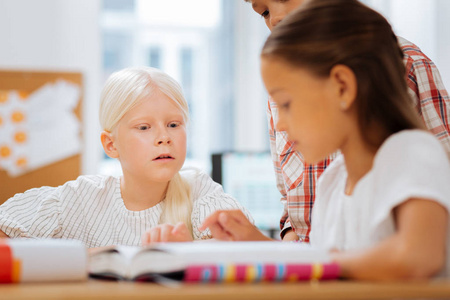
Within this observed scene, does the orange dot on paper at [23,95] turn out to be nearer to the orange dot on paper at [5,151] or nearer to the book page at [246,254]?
the orange dot on paper at [5,151]

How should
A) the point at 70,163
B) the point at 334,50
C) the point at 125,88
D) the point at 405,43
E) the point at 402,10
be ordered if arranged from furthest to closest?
the point at 70,163
the point at 402,10
the point at 125,88
the point at 405,43
the point at 334,50

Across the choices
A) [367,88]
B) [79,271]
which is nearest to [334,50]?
[367,88]

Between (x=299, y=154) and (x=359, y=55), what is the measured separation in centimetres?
59

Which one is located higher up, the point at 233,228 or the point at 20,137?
the point at 20,137

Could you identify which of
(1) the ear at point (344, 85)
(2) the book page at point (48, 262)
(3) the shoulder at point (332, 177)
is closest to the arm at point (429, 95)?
(3) the shoulder at point (332, 177)

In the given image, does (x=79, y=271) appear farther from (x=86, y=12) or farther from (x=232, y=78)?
(x=232, y=78)

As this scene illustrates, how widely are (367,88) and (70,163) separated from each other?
276 cm

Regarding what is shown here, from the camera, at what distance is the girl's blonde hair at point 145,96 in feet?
4.36

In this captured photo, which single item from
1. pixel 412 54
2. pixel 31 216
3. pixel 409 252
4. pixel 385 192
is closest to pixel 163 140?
pixel 31 216

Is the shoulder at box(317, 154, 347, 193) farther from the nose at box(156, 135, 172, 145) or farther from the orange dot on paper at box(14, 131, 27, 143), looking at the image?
the orange dot on paper at box(14, 131, 27, 143)

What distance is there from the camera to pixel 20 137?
125 inches

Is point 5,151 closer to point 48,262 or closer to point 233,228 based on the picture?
point 233,228

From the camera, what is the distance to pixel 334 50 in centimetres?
78

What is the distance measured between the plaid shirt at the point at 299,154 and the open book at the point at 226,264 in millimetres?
562
